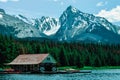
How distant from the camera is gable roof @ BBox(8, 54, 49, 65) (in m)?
143

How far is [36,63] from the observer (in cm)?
14162

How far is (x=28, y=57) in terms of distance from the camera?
149m

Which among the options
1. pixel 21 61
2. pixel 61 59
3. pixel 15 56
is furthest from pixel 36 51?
pixel 21 61

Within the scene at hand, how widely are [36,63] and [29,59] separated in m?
6.29

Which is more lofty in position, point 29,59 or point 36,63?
point 29,59

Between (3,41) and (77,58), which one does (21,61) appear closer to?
(3,41)

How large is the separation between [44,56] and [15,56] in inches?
959

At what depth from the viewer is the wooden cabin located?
142 metres

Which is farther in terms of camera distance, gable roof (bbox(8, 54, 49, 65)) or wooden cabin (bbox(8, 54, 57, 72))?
gable roof (bbox(8, 54, 49, 65))

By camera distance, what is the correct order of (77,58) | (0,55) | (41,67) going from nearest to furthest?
(41,67) < (0,55) < (77,58)

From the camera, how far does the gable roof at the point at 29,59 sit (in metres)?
143

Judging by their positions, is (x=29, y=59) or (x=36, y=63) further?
(x=29, y=59)

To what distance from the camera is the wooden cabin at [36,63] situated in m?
→ 142

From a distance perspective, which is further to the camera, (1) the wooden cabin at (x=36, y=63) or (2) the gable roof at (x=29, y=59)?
(2) the gable roof at (x=29, y=59)
